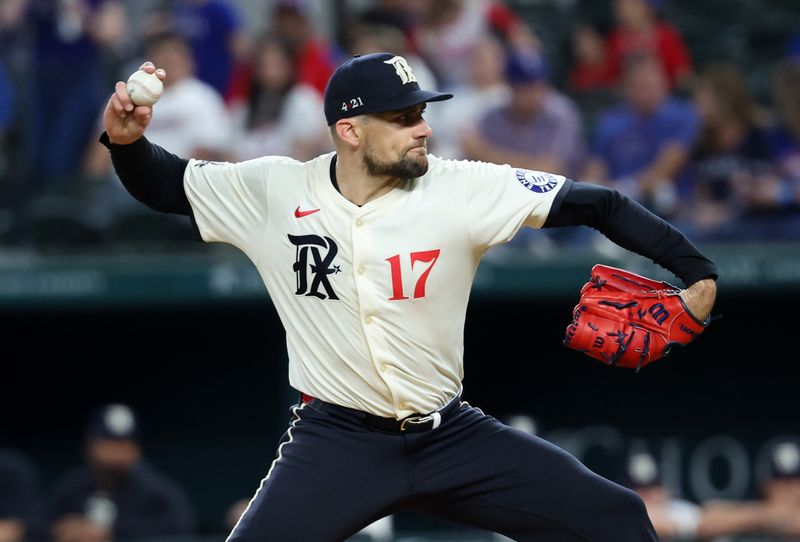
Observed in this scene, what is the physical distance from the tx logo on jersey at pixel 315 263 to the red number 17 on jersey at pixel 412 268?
0.55ft

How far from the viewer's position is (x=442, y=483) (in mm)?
4559

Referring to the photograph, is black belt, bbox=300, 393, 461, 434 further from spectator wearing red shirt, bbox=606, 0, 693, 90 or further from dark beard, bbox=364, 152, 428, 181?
spectator wearing red shirt, bbox=606, 0, 693, 90

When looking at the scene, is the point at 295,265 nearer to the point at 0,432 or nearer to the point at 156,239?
the point at 156,239

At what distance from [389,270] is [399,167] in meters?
0.31

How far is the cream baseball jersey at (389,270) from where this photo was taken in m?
4.57

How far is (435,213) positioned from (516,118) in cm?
435

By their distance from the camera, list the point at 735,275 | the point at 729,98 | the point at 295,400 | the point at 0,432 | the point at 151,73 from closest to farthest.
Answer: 1. the point at 151,73
2. the point at 735,275
3. the point at 729,98
4. the point at 295,400
5. the point at 0,432

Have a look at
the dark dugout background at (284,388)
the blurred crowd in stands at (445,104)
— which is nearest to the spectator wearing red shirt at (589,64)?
the blurred crowd in stands at (445,104)

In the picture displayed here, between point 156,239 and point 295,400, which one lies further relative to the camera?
point 295,400

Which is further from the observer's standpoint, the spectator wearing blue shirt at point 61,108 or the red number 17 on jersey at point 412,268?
the spectator wearing blue shirt at point 61,108

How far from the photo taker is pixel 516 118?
8.84 metres

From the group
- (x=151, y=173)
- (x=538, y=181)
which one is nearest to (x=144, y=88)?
(x=151, y=173)

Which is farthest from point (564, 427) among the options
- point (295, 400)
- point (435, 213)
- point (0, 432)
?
point (435, 213)

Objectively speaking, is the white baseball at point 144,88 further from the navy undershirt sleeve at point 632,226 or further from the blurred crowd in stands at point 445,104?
the blurred crowd in stands at point 445,104
